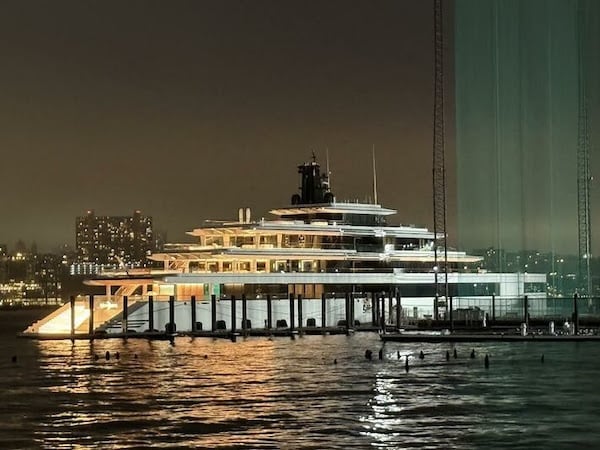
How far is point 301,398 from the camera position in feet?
177

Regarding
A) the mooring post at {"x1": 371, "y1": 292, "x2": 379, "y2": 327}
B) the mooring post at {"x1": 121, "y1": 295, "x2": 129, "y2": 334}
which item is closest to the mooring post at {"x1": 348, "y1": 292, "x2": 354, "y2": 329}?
the mooring post at {"x1": 371, "y1": 292, "x2": 379, "y2": 327}

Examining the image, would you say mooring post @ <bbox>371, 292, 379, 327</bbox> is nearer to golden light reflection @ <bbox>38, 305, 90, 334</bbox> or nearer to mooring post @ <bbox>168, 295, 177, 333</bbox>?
mooring post @ <bbox>168, 295, 177, 333</bbox>

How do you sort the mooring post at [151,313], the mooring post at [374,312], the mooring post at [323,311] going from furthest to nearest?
the mooring post at [374,312] → the mooring post at [323,311] → the mooring post at [151,313]

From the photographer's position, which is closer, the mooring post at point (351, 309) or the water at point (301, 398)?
the water at point (301, 398)

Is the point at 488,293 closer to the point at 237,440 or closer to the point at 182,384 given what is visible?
the point at 182,384

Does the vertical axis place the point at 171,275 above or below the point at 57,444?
above

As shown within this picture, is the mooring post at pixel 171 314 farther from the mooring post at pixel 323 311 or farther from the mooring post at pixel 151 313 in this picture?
the mooring post at pixel 323 311

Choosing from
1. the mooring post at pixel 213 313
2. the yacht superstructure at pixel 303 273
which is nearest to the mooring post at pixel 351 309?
the yacht superstructure at pixel 303 273

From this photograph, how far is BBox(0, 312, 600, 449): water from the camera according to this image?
43.4 meters

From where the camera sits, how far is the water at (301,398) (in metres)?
43.4

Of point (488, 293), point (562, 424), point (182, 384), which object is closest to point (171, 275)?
point (488, 293)

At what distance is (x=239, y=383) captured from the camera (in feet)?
197

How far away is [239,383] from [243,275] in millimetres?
43463

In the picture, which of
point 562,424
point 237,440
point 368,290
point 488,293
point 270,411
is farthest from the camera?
point 488,293
